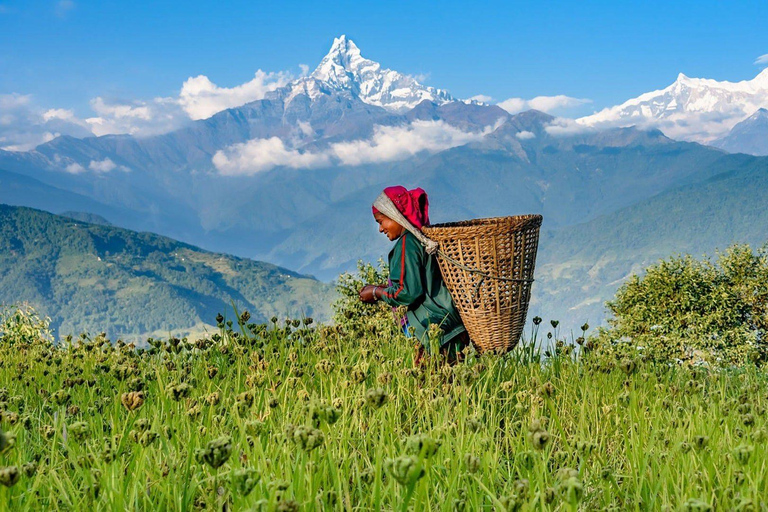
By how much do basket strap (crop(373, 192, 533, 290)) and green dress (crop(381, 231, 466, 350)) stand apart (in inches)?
5.2

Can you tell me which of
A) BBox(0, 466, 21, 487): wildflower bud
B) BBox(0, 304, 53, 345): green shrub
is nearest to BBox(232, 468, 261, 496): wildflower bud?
BBox(0, 466, 21, 487): wildflower bud

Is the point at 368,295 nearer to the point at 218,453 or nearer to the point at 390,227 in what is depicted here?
the point at 390,227

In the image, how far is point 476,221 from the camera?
269 inches

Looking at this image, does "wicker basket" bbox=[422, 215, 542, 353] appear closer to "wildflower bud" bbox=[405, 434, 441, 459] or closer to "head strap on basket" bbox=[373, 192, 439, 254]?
"head strap on basket" bbox=[373, 192, 439, 254]

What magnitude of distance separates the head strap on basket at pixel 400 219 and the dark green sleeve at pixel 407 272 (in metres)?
0.13

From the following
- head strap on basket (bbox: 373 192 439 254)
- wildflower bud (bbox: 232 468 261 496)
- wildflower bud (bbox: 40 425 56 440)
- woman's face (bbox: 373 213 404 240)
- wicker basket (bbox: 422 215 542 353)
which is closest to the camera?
wildflower bud (bbox: 232 468 261 496)

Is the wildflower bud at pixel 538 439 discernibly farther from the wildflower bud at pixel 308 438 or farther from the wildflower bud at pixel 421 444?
the wildflower bud at pixel 308 438

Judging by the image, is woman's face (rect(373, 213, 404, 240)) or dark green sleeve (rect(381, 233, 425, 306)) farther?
woman's face (rect(373, 213, 404, 240))

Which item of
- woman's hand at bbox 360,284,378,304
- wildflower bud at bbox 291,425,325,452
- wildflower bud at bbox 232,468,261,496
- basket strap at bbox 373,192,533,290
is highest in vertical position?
basket strap at bbox 373,192,533,290

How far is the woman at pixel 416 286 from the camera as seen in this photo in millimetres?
6266

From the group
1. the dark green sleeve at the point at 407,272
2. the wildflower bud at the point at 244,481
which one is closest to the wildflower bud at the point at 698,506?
the wildflower bud at the point at 244,481

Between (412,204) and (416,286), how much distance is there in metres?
0.87

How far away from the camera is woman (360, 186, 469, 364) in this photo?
6266mm

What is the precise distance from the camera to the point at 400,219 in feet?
20.6
